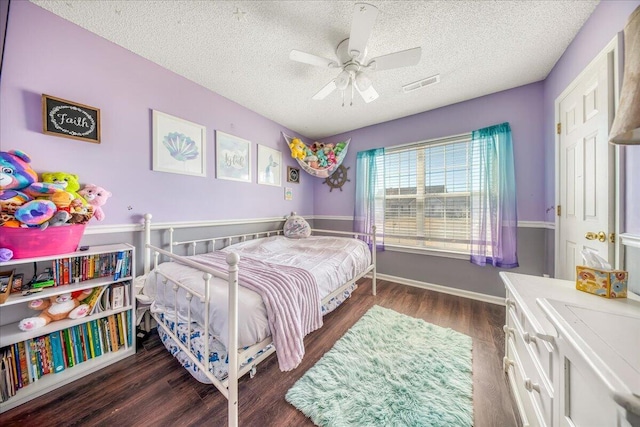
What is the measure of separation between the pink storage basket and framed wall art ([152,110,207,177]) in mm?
800

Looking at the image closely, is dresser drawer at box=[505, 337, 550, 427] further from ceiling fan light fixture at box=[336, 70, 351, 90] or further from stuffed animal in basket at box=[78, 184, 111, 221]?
stuffed animal in basket at box=[78, 184, 111, 221]

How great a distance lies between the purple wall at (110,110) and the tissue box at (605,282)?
291 cm

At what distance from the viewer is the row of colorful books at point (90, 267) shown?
55.0 inches

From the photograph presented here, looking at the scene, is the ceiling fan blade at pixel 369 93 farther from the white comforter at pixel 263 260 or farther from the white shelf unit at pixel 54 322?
the white shelf unit at pixel 54 322

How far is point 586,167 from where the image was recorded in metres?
1.49

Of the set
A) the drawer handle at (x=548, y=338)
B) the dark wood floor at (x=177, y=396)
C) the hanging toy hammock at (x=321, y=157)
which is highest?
the hanging toy hammock at (x=321, y=157)

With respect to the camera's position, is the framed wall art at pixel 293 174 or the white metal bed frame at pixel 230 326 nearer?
the white metal bed frame at pixel 230 326

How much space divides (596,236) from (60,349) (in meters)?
3.54

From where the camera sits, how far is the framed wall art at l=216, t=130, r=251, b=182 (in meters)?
2.44

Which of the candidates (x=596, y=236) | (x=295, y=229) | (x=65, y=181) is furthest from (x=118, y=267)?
(x=596, y=236)

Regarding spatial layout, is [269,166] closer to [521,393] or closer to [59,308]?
[59,308]

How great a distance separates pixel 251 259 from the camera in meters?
1.89

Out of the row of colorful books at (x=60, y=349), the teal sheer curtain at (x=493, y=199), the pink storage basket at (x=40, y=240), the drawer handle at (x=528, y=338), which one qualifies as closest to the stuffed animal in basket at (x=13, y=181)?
the pink storage basket at (x=40, y=240)

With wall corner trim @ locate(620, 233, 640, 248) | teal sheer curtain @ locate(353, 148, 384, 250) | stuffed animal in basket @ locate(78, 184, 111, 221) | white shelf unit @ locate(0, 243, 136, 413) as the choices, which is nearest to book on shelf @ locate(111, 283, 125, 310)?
white shelf unit @ locate(0, 243, 136, 413)
